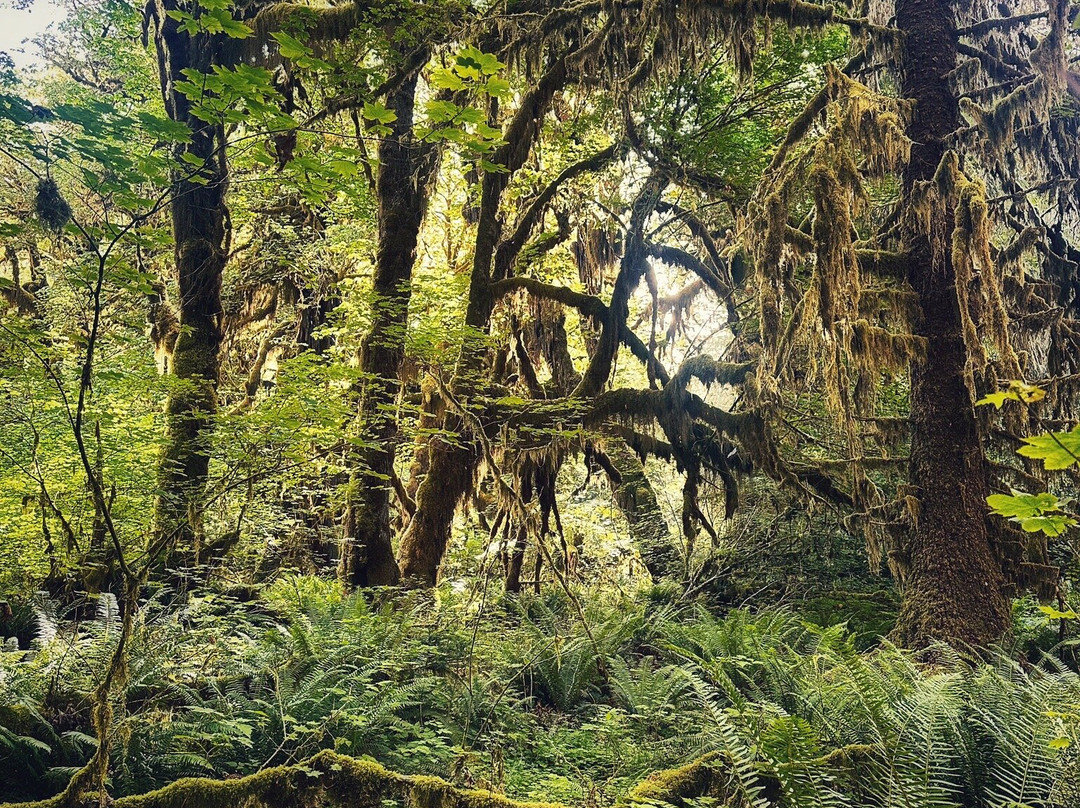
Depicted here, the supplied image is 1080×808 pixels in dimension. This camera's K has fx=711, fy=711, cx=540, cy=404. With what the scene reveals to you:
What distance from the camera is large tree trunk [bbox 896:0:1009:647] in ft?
20.2

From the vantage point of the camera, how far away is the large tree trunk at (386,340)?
7.45 meters

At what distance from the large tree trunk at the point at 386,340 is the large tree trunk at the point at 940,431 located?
4.99 m

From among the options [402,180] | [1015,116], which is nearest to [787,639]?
[1015,116]

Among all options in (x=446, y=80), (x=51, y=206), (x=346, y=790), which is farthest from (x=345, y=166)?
(x=346, y=790)

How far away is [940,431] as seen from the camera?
21.0 feet

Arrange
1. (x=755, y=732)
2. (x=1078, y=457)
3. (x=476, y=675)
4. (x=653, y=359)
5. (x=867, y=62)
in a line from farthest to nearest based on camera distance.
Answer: (x=653, y=359) < (x=867, y=62) < (x=476, y=675) < (x=755, y=732) < (x=1078, y=457)

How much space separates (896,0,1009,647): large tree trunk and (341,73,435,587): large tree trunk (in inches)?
196

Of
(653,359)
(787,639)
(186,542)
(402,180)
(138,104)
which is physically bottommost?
(787,639)

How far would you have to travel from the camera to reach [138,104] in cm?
995

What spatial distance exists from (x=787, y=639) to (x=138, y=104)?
10.8 m

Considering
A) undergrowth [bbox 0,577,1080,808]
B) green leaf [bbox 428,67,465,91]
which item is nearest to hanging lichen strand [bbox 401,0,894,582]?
undergrowth [bbox 0,577,1080,808]

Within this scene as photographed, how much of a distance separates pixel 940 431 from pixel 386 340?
Answer: 543cm

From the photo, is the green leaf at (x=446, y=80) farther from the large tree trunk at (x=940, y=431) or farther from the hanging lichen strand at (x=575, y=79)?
the large tree trunk at (x=940, y=431)

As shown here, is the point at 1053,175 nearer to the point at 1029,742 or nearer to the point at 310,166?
the point at 1029,742
